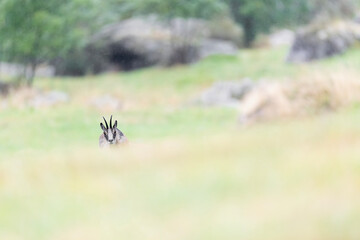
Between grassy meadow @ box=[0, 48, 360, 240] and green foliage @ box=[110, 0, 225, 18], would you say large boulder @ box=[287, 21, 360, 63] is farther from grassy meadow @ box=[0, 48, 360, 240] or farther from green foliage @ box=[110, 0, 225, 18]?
grassy meadow @ box=[0, 48, 360, 240]

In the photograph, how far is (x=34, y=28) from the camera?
102ft

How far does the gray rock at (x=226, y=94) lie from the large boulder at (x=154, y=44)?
12603 mm

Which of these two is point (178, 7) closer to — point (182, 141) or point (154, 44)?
point (154, 44)

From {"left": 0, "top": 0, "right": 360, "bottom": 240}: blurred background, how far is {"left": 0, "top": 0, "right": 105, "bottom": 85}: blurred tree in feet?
0.20

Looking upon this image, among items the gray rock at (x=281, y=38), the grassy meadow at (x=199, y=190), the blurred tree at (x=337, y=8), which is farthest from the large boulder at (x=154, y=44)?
the grassy meadow at (x=199, y=190)

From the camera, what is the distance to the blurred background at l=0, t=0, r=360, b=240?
12.2 ft

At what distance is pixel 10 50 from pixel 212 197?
29.1 metres

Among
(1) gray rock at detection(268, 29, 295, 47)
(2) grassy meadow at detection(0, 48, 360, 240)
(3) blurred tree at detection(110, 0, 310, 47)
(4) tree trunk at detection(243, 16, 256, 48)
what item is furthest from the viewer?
(1) gray rock at detection(268, 29, 295, 47)

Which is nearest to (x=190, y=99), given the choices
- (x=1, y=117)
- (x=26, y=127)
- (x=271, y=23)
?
(x=1, y=117)

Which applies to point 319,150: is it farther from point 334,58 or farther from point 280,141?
point 334,58

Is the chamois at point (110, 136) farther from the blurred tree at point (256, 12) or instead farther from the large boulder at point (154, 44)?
the large boulder at point (154, 44)

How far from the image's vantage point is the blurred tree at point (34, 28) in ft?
101

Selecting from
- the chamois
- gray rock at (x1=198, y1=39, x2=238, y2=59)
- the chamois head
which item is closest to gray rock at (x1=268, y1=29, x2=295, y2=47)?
gray rock at (x1=198, y1=39, x2=238, y2=59)

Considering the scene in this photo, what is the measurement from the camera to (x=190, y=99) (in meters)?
25.9
